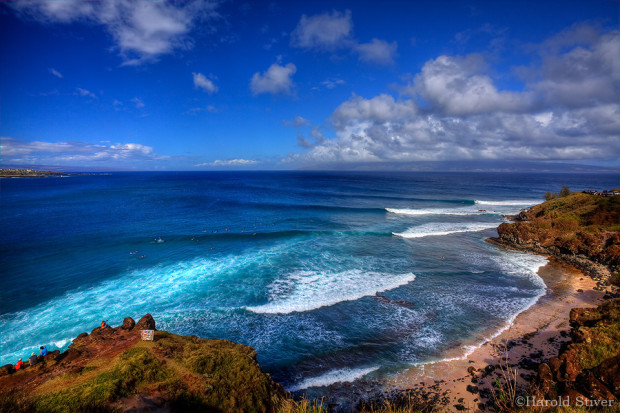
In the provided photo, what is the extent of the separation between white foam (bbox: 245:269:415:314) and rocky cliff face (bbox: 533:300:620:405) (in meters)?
11.2

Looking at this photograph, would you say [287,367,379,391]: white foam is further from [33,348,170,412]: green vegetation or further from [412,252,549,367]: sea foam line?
[33,348,170,412]: green vegetation

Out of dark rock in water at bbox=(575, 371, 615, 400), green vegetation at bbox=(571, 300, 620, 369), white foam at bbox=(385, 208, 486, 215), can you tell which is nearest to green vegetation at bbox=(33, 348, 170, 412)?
dark rock in water at bbox=(575, 371, 615, 400)

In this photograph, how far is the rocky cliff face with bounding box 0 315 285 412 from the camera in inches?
276

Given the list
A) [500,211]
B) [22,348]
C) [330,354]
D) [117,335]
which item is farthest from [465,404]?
[500,211]

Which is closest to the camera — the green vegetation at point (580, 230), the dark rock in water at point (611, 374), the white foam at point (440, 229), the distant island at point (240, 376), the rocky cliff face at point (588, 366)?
the distant island at point (240, 376)

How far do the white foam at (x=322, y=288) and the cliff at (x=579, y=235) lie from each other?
1727cm

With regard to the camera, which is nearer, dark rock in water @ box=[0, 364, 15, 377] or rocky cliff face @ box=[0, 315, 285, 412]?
rocky cliff face @ box=[0, 315, 285, 412]

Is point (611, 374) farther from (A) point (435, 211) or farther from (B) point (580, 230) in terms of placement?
(A) point (435, 211)

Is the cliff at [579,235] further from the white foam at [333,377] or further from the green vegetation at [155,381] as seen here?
the green vegetation at [155,381]

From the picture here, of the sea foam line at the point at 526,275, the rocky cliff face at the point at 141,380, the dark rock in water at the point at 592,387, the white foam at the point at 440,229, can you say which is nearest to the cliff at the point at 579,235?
the sea foam line at the point at 526,275

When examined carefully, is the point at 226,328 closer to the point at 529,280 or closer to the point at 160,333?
the point at 160,333

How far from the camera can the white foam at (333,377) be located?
39.0 feet

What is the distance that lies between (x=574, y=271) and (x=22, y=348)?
4126cm

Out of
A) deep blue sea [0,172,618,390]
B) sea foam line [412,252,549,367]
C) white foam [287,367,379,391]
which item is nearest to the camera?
white foam [287,367,379,391]
